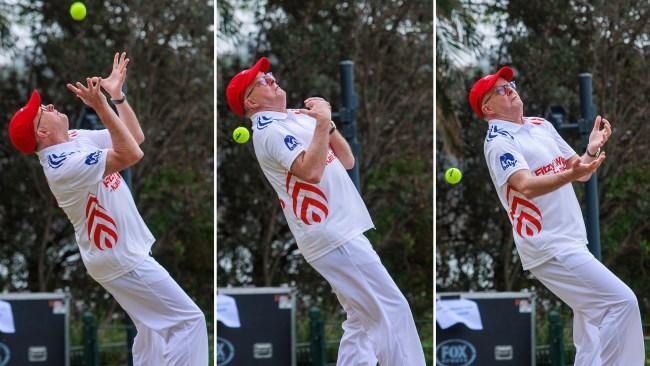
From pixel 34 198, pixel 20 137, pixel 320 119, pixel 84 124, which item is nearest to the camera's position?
pixel 320 119

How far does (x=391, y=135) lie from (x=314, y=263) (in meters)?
1.89

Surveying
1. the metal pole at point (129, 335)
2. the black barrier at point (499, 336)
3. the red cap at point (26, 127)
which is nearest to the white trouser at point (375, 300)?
the red cap at point (26, 127)

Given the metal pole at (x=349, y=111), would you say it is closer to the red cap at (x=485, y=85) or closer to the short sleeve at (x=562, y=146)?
the red cap at (x=485, y=85)

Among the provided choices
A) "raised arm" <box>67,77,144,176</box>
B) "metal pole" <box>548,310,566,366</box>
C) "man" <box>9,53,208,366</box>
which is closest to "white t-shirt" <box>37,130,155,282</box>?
"man" <box>9,53,208,366</box>

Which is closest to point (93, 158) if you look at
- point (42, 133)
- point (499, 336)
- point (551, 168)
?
point (42, 133)

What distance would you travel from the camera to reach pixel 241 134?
662 centimetres

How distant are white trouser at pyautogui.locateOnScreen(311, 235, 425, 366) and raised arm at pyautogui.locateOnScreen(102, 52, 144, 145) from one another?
1143 millimetres

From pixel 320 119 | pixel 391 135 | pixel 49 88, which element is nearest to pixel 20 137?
pixel 320 119

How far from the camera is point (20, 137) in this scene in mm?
5391

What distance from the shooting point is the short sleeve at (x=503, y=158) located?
17.4 ft

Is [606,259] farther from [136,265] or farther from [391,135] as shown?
[136,265]

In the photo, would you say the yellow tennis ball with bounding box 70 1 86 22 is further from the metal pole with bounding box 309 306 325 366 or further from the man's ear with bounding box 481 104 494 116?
the man's ear with bounding box 481 104 494 116

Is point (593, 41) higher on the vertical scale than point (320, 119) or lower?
higher

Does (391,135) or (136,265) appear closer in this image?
(136,265)
